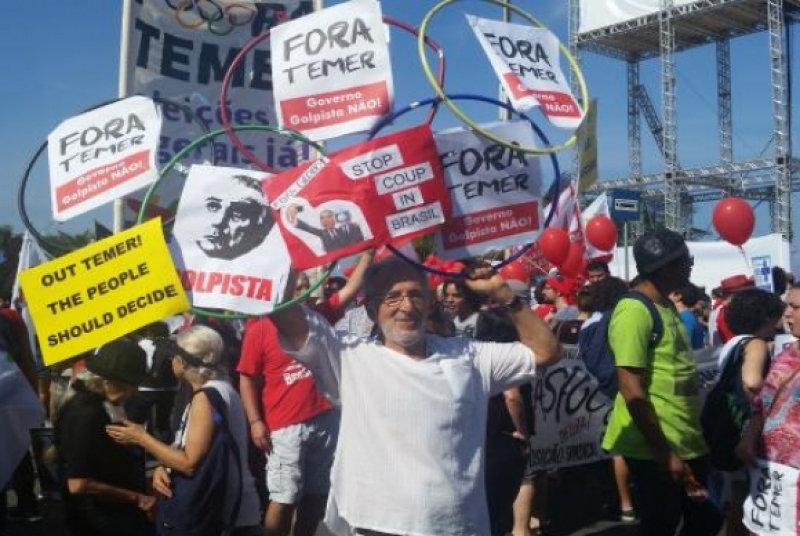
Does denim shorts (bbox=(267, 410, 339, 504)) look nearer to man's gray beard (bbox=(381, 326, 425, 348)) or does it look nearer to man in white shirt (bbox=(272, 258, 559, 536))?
man in white shirt (bbox=(272, 258, 559, 536))

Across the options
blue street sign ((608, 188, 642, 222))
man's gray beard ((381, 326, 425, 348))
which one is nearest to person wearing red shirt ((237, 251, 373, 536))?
man's gray beard ((381, 326, 425, 348))

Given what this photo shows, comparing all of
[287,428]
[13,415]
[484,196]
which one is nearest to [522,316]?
[484,196]

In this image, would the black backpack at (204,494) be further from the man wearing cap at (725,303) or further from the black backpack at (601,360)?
the man wearing cap at (725,303)

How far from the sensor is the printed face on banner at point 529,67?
9.96 feet

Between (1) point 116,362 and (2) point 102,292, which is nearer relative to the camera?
(2) point 102,292

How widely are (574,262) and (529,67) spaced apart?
481 centimetres

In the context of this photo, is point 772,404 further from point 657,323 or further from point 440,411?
point 440,411

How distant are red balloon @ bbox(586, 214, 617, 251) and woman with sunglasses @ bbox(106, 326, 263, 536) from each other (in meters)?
6.40

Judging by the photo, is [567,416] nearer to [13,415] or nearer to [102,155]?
[13,415]

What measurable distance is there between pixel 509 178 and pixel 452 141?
0.25 m

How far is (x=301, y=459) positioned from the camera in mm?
4645

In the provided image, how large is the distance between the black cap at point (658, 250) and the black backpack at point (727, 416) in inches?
30.0

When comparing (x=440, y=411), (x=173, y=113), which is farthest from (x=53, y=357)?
(x=173, y=113)

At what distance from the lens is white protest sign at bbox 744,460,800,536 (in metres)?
3.34
